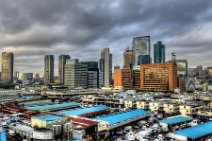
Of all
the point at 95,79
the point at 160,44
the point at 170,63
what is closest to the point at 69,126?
the point at 170,63

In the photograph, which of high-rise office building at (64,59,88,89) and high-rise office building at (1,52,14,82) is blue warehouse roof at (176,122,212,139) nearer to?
high-rise office building at (64,59,88,89)

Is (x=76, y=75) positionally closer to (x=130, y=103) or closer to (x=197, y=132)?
(x=130, y=103)

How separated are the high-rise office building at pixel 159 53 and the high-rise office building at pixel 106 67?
33539mm

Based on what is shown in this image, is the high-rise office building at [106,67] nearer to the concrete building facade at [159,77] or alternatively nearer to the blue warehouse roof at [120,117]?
the concrete building facade at [159,77]

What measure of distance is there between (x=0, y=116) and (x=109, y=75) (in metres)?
120

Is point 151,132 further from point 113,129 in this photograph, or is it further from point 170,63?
point 170,63

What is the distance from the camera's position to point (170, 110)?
3775 centimetres

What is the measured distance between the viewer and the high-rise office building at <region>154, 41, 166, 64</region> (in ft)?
563

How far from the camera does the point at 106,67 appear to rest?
150 metres

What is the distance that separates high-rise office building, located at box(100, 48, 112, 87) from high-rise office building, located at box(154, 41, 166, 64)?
33.5 m

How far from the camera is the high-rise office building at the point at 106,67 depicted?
462ft

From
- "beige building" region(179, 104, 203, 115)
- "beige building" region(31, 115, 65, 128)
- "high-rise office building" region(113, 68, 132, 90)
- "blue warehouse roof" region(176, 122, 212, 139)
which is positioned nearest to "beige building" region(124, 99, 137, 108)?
"beige building" region(179, 104, 203, 115)

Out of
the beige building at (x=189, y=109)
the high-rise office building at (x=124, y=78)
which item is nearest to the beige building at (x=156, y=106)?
the beige building at (x=189, y=109)

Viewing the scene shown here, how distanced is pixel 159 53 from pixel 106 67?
44742 mm
